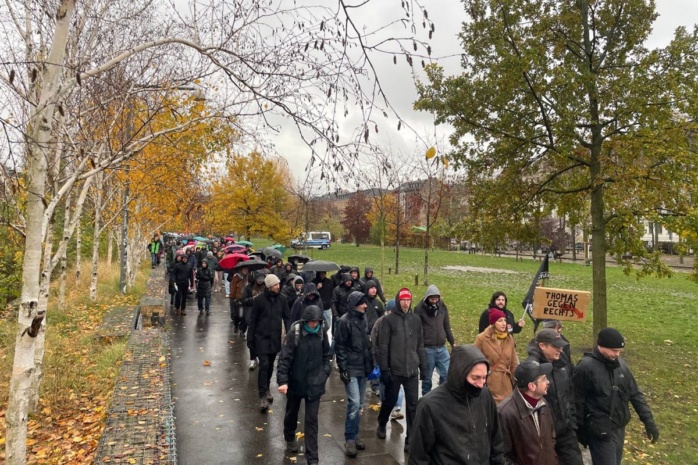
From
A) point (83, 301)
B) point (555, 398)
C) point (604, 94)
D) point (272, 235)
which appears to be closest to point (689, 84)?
point (604, 94)

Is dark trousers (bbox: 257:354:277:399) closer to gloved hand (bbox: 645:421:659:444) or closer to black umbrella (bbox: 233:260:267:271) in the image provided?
gloved hand (bbox: 645:421:659:444)

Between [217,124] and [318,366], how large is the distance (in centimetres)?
491

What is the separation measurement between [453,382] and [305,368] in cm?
265

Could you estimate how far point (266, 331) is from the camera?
7430mm

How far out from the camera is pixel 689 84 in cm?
991

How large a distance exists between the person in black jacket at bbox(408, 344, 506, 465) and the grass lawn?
156 inches

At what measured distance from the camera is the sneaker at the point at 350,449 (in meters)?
5.72

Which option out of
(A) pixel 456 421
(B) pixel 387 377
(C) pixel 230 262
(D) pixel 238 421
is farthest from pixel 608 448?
(C) pixel 230 262

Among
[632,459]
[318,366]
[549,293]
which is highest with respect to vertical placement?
[549,293]

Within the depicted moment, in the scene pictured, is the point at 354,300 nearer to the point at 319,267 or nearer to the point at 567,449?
the point at 567,449

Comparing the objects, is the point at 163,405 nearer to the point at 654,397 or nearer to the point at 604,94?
the point at 654,397

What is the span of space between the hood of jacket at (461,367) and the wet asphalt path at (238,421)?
2670 millimetres

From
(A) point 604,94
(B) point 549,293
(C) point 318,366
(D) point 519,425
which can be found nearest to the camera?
(D) point 519,425

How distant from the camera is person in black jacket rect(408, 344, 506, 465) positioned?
3357 millimetres
